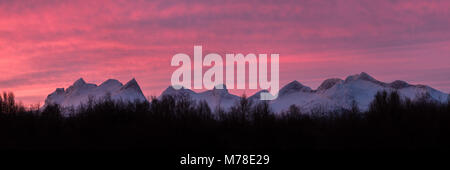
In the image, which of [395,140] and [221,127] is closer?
[395,140]

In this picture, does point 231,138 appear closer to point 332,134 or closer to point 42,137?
point 332,134

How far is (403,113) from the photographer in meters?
27.7

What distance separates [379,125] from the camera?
27.5 metres


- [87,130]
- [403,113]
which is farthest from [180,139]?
[403,113]

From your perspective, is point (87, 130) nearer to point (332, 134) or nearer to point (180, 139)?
point (180, 139)

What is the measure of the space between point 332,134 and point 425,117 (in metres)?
5.03

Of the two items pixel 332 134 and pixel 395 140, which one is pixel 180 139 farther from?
pixel 395 140
